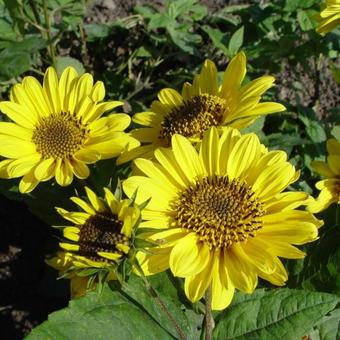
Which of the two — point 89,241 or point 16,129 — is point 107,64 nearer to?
point 16,129

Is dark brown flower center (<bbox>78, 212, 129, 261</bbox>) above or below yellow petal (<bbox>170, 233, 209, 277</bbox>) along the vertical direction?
above

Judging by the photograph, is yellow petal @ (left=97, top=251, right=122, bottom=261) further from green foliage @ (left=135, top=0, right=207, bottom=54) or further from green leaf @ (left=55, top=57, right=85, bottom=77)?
green foliage @ (left=135, top=0, right=207, bottom=54)

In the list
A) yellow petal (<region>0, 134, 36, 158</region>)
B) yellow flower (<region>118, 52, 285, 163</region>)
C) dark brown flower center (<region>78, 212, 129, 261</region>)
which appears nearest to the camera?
dark brown flower center (<region>78, 212, 129, 261</region>)

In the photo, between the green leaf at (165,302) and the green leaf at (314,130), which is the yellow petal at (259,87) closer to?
the green leaf at (165,302)

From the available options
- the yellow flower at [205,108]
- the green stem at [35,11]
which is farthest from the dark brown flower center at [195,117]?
the green stem at [35,11]

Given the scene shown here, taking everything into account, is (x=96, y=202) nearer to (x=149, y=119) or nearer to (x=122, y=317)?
(x=122, y=317)

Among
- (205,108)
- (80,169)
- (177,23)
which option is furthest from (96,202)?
(177,23)

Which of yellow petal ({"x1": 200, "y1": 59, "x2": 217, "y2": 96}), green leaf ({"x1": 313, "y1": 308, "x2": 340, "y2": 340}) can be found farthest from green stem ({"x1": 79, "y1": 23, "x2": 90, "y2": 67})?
green leaf ({"x1": 313, "y1": 308, "x2": 340, "y2": 340})

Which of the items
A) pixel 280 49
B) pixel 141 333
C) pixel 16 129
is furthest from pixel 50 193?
pixel 280 49
